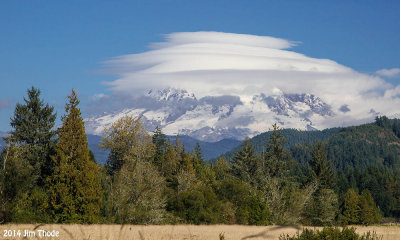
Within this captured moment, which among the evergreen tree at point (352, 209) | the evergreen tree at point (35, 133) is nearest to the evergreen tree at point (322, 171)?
the evergreen tree at point (352, 209)

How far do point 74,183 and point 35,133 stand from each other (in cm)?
1504

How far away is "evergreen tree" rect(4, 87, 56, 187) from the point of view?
64062mm

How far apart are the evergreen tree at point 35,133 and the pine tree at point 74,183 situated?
7131mm

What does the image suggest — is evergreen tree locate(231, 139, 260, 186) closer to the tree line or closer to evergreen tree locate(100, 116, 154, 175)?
the tree line

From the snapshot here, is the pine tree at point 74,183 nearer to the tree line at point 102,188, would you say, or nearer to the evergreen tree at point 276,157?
the tree line at point 102,188

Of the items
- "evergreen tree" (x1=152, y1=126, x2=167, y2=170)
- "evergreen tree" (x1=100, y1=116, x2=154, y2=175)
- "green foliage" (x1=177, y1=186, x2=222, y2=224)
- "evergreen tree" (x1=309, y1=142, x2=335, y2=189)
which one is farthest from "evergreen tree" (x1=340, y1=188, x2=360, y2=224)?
"green foliage" (x1=177, y1=186, x2=222, y2=224)

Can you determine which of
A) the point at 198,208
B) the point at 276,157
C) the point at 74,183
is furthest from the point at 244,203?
the point at 276,157

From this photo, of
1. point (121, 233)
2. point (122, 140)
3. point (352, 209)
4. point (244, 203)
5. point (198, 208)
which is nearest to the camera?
point (121, 233)

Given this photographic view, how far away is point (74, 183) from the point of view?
181ft

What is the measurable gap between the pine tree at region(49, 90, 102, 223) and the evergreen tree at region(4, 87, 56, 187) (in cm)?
713

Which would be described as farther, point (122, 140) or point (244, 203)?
point (122, 140)

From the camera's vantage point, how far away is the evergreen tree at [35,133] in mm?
64062

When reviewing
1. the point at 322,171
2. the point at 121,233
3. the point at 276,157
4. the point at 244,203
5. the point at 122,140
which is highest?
the point at 122,140

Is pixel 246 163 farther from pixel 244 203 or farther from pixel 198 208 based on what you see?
pixel 198 208
